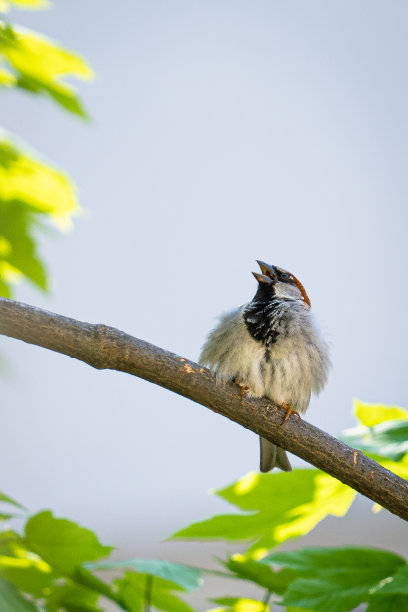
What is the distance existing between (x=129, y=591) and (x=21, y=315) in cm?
46

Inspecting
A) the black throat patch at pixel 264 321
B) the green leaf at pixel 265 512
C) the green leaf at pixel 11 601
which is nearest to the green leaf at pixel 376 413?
the green leaf at pixel 265 512

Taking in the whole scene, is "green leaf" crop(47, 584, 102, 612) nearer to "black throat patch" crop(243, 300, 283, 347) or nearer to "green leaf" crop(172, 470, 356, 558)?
"green leaf" crop(172, 470, 356, 558)

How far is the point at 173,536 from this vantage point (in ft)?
3.48

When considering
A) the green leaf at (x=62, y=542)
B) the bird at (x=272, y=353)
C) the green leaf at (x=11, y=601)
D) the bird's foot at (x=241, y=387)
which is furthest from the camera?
the bird at (x=272, y=353)

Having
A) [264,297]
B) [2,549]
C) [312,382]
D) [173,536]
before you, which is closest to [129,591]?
[173,536]

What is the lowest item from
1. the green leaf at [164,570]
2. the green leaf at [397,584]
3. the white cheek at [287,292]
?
the green leaf at [164,570]

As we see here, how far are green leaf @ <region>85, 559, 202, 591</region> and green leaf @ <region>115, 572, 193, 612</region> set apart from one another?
48 mm

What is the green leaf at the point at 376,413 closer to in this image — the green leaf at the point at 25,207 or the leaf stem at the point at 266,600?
the leaf stem at the point at 266,600

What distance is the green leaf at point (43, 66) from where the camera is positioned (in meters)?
1.06

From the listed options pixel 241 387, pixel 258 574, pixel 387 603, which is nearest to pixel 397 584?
pixel 387 603

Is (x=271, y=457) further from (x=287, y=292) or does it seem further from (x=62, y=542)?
(x=62, y=542)

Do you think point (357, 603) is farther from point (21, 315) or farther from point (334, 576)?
point (21, 315)

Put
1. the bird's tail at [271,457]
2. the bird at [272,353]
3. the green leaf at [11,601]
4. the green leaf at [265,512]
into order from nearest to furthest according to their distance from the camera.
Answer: the green leaf at [11,601] < the green leaf at [265,512] < the bird at [272,353] < the bird's tail at [271,457]

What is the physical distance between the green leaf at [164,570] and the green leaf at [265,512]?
0.10 m
